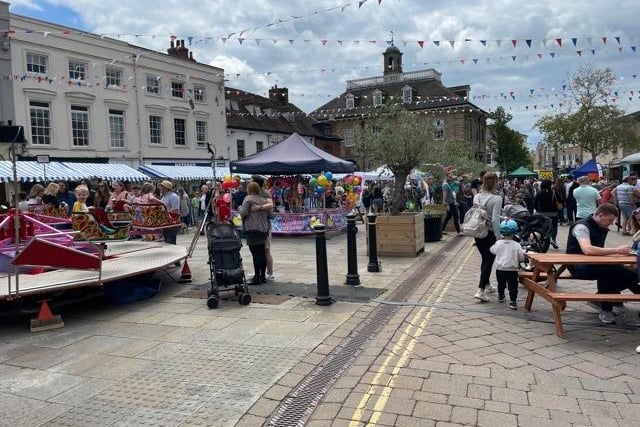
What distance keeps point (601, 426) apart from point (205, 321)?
411 centimetres

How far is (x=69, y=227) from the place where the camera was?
9.28 m

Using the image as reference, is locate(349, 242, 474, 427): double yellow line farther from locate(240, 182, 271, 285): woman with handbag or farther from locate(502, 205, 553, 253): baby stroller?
locate(502, 205, 553, 253): baby stroller

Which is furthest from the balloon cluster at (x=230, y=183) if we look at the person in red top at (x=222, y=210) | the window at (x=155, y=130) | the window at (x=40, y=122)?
the window at (x=155, y=130)

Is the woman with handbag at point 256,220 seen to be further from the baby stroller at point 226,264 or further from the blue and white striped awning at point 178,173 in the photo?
the blue and white striped awning at point 178,173

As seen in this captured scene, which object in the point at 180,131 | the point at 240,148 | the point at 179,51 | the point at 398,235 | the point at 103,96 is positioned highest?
the point at 179,51

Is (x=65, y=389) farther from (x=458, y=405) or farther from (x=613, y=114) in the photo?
(x=613, y=114)

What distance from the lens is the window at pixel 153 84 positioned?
27.8 meters

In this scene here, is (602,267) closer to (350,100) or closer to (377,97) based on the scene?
(377,97)

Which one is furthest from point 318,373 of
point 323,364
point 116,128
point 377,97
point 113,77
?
point 377,97

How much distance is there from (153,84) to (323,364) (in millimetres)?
26967

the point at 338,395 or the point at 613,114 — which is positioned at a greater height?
the point at 613,114

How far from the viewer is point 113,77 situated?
26.0 meters

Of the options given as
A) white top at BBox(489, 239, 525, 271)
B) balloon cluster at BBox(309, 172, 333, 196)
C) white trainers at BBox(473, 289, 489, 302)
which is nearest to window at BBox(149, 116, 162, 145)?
balloon cluster at BBox(309, 172, 333, 196)

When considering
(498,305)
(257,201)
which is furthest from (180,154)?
(498,305)
